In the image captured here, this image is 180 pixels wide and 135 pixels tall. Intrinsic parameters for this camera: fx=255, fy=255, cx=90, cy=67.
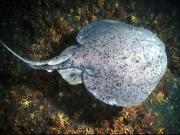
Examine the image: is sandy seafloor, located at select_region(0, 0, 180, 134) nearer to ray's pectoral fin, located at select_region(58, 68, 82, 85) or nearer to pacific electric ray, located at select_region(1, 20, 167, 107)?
ray's pectoral fin, located at select_region(58, 68, 82, 85)

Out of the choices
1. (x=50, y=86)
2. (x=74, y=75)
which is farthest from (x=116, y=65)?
(x=50, y=86)

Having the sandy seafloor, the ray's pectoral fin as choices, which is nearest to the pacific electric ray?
the ray's pectoral fin

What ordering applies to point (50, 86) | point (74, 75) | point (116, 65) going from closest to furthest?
point (116, 65)
point (74, 75)
point (50, 86)

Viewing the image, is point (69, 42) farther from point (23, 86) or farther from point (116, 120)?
point (116, 120)

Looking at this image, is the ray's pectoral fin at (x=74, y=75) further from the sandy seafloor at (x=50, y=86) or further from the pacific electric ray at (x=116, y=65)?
the sandy seafloor at (x=50, y=86)

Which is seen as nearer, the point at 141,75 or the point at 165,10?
the point at 141,75

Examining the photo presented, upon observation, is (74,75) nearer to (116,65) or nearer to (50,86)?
(116,65)

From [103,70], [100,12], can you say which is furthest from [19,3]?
[103,70]
